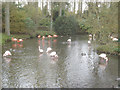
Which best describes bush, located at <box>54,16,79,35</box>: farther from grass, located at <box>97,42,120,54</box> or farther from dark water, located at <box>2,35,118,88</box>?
dark water, located at <box>2,35,118,88</box>

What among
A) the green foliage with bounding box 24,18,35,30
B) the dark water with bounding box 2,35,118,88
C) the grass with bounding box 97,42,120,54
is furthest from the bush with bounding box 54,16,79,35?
the dark water with bounding box 2,35,118,88

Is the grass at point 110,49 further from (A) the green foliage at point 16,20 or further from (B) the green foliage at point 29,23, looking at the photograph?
(A) the green foliage at point 16,20

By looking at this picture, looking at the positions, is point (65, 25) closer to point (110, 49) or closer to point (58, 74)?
point (110, 49)

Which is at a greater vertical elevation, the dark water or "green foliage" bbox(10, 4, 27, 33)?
"green foliage" bbox(10, 4, 27, 33)

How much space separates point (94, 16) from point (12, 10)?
44.6 ft

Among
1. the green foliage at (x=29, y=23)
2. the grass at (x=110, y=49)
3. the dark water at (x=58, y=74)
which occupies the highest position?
the green foliage at (x=29, y=23)

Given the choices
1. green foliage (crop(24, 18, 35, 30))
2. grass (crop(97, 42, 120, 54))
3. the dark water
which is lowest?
the dark water

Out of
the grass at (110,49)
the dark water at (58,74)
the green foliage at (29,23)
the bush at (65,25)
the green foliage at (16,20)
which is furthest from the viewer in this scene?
the bush at (65,25)

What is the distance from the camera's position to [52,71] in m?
7.12

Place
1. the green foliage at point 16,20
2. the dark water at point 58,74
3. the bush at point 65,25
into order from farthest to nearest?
the bush at point 65,25, the green foliage at point 16,20, the dark water at point 58,74

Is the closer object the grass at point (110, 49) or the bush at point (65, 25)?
the grass at point (110, 49)

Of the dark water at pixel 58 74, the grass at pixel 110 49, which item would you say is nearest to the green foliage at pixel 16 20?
the grass at pixel 110 49

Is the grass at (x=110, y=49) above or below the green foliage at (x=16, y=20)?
below

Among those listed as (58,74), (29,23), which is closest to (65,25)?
(29,23)
